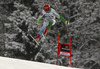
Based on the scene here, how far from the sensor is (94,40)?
13.7 metres

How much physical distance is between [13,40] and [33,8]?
10.1 feet

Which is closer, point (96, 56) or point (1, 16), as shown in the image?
point (96, 56)

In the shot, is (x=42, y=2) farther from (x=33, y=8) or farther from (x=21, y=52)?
(x=21, y=52)

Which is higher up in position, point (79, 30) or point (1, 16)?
point (1, 16)

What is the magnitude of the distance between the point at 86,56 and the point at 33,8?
5.70 meters

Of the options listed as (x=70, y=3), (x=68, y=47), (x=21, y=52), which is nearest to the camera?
(x=68, y=47)

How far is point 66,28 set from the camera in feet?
44.0

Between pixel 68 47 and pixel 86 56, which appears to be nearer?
pixel 68 47

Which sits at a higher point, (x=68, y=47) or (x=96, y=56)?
(x=68, y=47)

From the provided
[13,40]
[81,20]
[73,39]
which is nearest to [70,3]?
[81,20]

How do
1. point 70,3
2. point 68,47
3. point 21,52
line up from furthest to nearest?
1. point 70,3
2. point 21,52
3. point 68,47

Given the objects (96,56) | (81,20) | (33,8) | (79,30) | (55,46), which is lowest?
(96,56)

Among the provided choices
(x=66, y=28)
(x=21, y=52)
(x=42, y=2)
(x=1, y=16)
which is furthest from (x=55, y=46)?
(x=1, y=16)

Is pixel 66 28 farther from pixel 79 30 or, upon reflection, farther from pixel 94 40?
pixel 94 40
